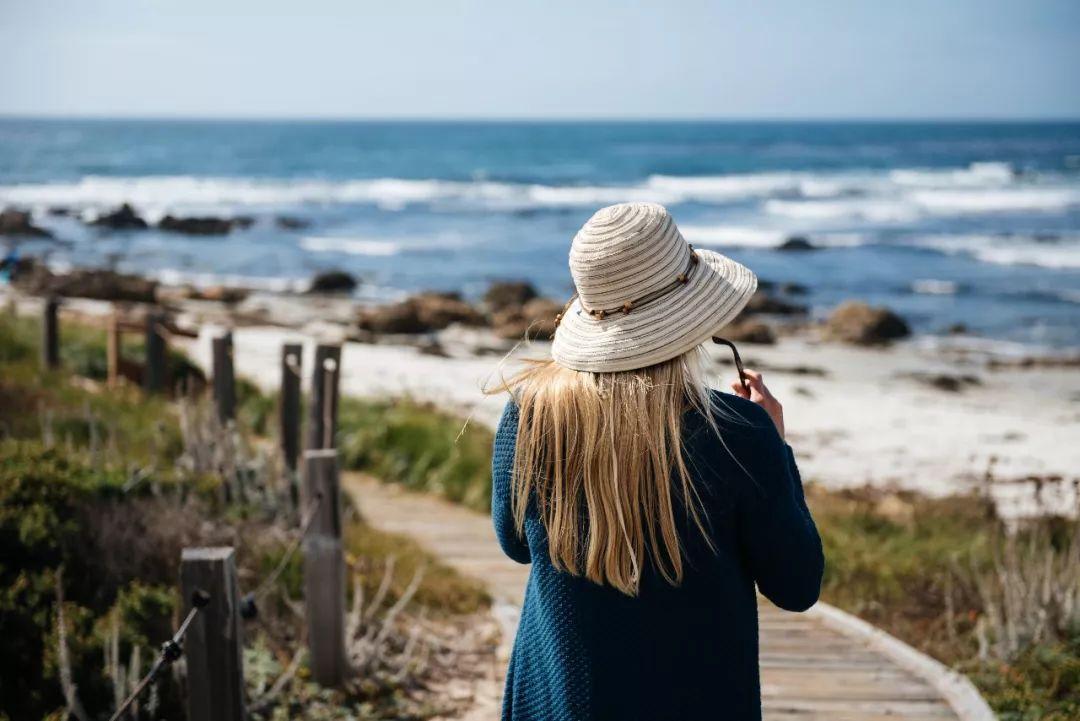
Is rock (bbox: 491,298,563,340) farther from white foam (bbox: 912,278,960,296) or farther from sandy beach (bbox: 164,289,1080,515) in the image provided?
white foam (bbox: 912,278,960,296)

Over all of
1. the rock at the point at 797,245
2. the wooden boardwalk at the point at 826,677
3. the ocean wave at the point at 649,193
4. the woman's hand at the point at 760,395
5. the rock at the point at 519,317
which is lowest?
the rock at the point at 519,317

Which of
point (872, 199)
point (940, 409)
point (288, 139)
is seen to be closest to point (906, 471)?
point (940, 409)

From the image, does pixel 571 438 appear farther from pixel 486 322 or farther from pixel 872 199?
pixel 872 199

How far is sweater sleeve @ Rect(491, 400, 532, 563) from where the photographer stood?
6.88 feet

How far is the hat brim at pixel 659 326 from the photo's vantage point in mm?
1984

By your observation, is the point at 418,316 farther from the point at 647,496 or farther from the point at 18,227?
the point at 18,227

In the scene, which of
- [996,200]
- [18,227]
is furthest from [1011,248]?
[18,227]

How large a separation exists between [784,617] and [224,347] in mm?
4008

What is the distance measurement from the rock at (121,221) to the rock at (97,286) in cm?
1559

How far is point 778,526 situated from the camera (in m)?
1.92

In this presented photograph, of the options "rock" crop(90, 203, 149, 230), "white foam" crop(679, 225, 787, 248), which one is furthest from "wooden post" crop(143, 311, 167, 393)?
"rock" crop(90, 203, 149, 230)

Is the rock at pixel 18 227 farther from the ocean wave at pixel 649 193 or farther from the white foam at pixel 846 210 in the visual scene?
the white foam at pixel 846 210

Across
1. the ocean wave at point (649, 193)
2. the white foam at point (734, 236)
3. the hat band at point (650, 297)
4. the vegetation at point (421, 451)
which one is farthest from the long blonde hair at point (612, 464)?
the ocean wave at point (649, 193)

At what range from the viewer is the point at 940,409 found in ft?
47.5
